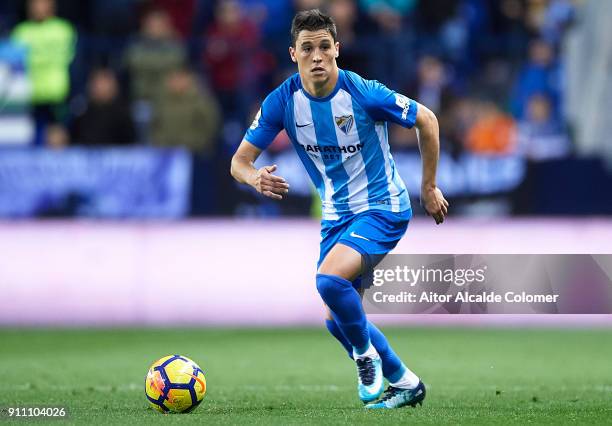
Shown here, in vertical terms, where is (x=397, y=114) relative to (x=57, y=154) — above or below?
above

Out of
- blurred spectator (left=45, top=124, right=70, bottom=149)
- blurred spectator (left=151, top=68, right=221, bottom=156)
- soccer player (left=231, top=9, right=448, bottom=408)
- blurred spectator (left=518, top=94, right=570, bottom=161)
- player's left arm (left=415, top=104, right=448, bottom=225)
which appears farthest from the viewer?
blurred spectator (left=518, top=94, right=570, bottom=161)

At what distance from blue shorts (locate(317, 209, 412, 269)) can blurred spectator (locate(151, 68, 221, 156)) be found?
25.5 ft

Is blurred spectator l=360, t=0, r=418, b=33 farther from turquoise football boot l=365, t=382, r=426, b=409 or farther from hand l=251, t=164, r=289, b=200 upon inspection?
hand l=251, t=164, r=289, b=200

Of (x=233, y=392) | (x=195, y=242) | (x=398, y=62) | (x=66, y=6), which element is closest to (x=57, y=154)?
(x=195, y=242)

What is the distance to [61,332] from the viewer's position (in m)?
14.7

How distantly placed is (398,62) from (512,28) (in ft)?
6.53

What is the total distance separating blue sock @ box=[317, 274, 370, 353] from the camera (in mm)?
7676

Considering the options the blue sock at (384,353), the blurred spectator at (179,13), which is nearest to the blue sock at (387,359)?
the blue sock at (384,353)

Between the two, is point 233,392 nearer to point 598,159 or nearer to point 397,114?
point 397,114

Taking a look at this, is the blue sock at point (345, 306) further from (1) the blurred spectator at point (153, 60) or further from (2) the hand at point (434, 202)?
(1) the blurred spectator at point (153, 60)

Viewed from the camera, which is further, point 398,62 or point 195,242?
point 398,62

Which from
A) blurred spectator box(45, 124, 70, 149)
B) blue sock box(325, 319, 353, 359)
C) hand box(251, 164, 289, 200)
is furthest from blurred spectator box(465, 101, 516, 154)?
hand box(251, 164, 289, 200)

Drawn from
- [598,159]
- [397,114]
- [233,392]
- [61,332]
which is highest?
[397,114]

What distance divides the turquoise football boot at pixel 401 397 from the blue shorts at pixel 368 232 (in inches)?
33.3
